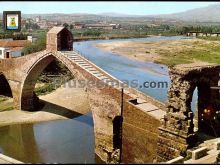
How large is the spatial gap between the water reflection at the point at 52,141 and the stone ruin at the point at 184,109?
258 inches

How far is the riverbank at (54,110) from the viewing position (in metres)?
33.0

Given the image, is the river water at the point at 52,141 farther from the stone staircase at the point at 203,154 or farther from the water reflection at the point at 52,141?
the stone staircase at the point at 203,154

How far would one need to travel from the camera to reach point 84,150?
25.8m

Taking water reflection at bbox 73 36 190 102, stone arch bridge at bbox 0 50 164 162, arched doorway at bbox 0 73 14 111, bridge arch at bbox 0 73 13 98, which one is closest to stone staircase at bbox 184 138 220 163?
stone arch bridge at bbox 0 50 164 162

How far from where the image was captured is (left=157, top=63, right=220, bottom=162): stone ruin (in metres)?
18.8

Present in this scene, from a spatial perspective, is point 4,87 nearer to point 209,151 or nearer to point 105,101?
point 105,101

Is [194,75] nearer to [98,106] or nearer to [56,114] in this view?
[98,106]

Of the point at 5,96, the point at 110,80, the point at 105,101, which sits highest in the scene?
the point at 110,80

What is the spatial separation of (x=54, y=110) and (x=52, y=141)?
25.3ft

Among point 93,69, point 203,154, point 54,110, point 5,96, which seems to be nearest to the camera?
point 203,154

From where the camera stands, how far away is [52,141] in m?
27.7

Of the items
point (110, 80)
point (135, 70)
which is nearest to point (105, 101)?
point (110, 80)

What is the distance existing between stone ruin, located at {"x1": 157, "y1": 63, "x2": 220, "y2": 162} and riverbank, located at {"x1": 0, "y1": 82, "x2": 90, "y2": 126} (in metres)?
15.3

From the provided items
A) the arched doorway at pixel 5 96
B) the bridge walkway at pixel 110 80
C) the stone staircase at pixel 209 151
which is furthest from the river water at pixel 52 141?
the stone staircase at pixel 209 151
